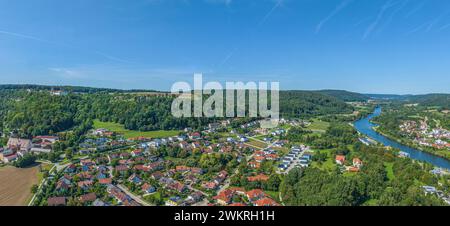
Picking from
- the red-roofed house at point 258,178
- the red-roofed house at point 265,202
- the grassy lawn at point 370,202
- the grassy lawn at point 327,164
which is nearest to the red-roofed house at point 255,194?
the red-roofed house at point 265,202

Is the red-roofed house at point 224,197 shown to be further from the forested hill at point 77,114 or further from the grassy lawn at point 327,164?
the forested hill at point 77,114

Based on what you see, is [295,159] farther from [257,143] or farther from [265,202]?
[265,202]

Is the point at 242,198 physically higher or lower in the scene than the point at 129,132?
lower

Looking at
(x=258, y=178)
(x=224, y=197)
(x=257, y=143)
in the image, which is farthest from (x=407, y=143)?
(x=224, y=197)

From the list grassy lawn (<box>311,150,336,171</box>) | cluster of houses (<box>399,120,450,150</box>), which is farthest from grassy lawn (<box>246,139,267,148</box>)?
cluster of houses (<box>399,120,450,150</box>)

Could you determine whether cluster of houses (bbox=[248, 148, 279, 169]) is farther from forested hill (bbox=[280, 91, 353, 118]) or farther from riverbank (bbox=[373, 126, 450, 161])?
forested hill (bbox=[280, 91, 353, 118])

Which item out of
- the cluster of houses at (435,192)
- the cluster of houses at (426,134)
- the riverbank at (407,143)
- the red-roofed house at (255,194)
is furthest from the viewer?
the cluster of houses at (426,134)
